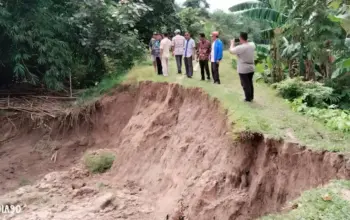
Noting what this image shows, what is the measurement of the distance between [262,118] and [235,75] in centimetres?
605

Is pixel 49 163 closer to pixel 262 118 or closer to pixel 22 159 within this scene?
pixel 22 159

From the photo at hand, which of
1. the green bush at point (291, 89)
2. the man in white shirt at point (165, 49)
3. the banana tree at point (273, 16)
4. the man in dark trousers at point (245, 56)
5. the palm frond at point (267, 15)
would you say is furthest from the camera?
the palm frond at point (267, 15)

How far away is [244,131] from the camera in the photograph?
7723mm

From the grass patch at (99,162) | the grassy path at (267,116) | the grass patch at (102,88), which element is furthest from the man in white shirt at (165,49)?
the grass patch at (99,162)

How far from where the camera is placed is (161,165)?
418 inches

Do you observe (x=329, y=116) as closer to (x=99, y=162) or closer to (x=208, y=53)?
(x=208, y=53)

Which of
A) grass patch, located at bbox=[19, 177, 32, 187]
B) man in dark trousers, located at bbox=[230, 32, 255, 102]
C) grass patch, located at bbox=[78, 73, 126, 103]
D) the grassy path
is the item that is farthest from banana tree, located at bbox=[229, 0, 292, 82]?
grass patch, located at bbox=[19, 177, 32, 187]

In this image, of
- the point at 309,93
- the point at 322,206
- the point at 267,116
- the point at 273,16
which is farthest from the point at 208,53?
the point at 322,206

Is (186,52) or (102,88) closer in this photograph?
(186,52)

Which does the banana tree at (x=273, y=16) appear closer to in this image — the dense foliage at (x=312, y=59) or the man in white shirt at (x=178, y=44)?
the dense foliage at (x=312, y=59)

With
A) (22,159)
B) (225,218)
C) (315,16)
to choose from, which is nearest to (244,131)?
(225,218)

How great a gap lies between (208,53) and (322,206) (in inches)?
298

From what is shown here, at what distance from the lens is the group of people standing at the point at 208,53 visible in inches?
363

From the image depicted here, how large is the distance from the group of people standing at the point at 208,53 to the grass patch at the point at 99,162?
321 centimetres
